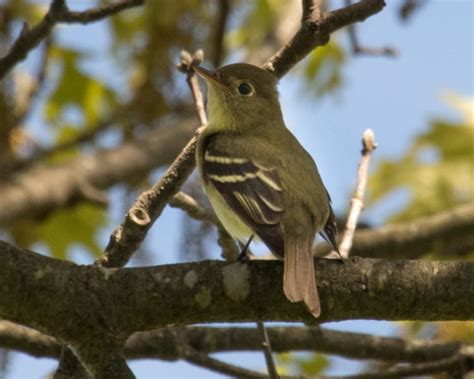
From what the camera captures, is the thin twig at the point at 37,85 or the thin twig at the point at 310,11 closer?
the thin twig at the point at 310,11

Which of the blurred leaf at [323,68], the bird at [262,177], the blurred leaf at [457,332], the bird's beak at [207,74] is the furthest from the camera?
the blurred leaf at [323,68]

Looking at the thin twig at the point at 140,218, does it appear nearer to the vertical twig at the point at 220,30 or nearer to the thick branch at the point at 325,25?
the thick branch at the point at 325,25

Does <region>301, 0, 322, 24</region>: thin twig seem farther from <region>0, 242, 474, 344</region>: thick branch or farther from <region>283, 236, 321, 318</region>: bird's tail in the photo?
<region>0, 242, 474, 344</region>: thick branch

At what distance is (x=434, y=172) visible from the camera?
798 cm

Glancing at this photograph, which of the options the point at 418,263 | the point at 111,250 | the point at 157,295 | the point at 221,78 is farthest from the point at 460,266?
the point at 221,78

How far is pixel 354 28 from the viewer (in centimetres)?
745

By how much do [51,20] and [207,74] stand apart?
116 centimetres

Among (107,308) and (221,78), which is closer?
(107,308)

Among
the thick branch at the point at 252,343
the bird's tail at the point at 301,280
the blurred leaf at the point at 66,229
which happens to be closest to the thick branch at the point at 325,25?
the bird's tail at the point at 301,280

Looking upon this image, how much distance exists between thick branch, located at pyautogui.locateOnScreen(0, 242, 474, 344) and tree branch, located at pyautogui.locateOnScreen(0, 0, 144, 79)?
1848 mm

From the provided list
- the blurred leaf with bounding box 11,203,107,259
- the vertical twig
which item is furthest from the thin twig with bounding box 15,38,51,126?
the vertical twig

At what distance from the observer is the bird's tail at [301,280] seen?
3.96m

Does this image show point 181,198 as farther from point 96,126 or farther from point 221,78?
point 96,126

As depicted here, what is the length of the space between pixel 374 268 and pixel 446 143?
4.36m
